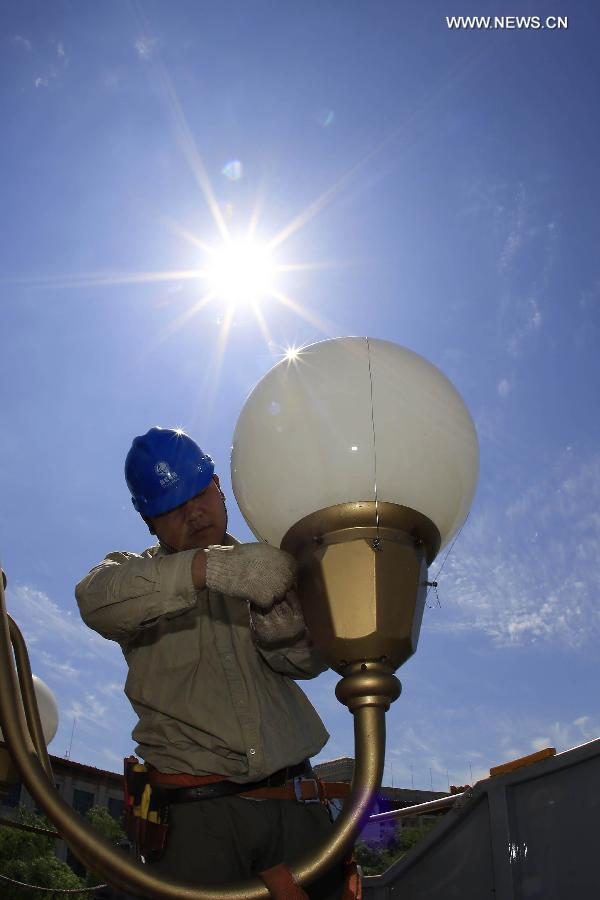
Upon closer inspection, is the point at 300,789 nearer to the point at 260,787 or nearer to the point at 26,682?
the point at 260,787

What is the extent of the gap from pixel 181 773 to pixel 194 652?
0.34 m

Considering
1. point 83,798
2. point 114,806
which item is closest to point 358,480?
point 83,798

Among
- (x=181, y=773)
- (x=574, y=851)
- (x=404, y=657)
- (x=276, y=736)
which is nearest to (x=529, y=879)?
(x=574, y=851)

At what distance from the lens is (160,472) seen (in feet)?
5.20

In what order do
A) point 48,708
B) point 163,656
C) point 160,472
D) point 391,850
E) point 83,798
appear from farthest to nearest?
point 391,850
point 83,798
point 48,708
point 163,656
point 160,472

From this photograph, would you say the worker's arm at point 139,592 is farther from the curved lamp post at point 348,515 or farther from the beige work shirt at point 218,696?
the beige work shirt at point 218,696

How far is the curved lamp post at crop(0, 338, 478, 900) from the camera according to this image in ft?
3.39

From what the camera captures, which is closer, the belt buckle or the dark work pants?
the dark work pants

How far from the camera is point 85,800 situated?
37.2m

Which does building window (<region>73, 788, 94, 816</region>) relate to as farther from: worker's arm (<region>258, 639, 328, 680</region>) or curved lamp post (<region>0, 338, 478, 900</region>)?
curved lamp post (<region>0, 338, 478, 900</region>)

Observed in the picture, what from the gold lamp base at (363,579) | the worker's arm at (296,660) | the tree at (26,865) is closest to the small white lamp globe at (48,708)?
A: the worker's arm at (296,660)

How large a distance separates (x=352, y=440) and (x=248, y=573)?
0.32 meters

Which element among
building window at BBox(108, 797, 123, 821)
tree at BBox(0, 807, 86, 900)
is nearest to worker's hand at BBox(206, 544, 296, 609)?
tree at BBox(0, 807, 86, 900)

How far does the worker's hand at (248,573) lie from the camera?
1.19 meters
